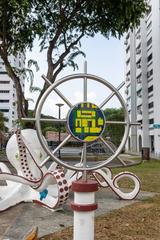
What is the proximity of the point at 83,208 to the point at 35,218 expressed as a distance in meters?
2.88

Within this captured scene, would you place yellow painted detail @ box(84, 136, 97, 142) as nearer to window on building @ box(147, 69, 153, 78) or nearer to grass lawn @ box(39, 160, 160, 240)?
grass lawn @ box(39, 160, 160, 240)

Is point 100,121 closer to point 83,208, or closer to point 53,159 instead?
point 53,159

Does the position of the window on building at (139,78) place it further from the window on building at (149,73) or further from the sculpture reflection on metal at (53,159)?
the sculpture reflection on metal at (53,159)

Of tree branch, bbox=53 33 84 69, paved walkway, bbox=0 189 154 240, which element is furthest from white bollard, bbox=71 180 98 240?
tree branch, bbox=53 33 84 69

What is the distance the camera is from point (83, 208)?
3656 millimetres

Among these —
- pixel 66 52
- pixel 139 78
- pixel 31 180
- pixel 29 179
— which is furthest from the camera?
pixel 139 78

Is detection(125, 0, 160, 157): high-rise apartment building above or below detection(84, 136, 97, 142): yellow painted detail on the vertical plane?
above

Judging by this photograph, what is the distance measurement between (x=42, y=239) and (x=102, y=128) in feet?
6.81

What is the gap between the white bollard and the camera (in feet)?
12.0

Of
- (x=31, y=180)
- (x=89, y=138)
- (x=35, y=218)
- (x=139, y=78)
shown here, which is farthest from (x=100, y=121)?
(x=139, y=78)

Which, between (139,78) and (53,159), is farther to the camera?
(139,78)

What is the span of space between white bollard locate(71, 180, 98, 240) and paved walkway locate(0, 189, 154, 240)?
5.52 ft

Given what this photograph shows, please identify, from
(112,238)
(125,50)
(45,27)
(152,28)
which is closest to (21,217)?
(112,238)

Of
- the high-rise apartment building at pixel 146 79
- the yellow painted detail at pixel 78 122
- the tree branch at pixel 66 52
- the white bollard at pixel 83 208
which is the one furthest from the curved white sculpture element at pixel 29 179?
the high-rise apartment building at pixel 146 79
